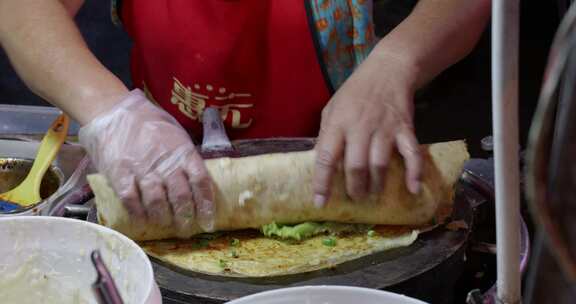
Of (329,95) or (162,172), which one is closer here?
(162,172)

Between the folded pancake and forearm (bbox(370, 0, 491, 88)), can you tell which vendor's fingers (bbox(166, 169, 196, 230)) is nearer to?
the folded pancake

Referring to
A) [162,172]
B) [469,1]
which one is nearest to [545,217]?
[162,172]

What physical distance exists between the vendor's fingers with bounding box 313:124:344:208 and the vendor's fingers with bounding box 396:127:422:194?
0.12 metres

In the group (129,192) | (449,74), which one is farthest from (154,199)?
(449,74)

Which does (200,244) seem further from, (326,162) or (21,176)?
(21,176)

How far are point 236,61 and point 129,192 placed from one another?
58 cm

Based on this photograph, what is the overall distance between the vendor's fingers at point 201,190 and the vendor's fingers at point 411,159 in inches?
15.4

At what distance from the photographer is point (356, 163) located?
1.32 meters

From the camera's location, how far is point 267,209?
139 centimetres

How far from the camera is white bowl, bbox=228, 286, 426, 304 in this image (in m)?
0.71

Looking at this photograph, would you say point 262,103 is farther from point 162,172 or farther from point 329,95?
point 162,172

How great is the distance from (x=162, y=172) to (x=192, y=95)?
19.3 inches

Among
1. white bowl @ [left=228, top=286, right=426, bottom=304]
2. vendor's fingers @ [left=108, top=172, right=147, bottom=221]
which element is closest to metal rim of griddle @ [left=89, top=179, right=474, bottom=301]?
vendor's fingers @ [left=108, top=172, right=147, bottom=221]

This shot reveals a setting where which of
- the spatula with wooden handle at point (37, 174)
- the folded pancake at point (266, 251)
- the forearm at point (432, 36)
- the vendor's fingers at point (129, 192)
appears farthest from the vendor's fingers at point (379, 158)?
the spatula with wooden handle at point (37, 174)
